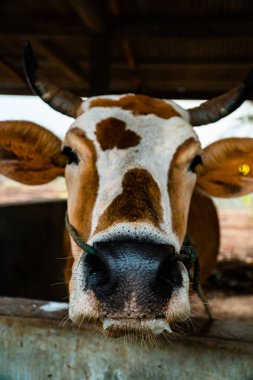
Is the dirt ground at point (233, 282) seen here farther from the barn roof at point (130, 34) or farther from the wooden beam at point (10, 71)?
the wooden beam at point (10, 71)

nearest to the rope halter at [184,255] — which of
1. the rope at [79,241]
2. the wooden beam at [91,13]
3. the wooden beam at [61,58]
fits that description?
the rope at [79,241]

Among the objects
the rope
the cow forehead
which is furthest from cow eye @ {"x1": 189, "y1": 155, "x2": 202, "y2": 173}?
the rope

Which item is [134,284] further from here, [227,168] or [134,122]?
[227,168]

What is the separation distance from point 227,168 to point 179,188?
825 millimetres

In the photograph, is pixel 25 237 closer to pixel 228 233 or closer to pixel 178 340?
pixel 178 340

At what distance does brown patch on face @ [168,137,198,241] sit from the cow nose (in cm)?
56

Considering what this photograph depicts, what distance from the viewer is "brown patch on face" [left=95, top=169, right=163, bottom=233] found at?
5.88 feet

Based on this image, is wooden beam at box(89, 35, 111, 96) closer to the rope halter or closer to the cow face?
the cow face

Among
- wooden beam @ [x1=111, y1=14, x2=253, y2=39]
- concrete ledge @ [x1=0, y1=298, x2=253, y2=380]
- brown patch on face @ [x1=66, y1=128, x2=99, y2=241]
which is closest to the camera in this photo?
concrete ledge @ [x1=0, y1=298, x2=253, y2=380]

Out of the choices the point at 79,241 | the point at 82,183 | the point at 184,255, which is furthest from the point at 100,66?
the point at 184,255

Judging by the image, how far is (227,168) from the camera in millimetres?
3051

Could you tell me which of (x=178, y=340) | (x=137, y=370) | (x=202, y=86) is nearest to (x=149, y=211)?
(x=178, y=340)

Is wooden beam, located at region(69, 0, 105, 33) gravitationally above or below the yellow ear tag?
above

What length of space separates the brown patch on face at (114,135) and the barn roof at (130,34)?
2383mm
